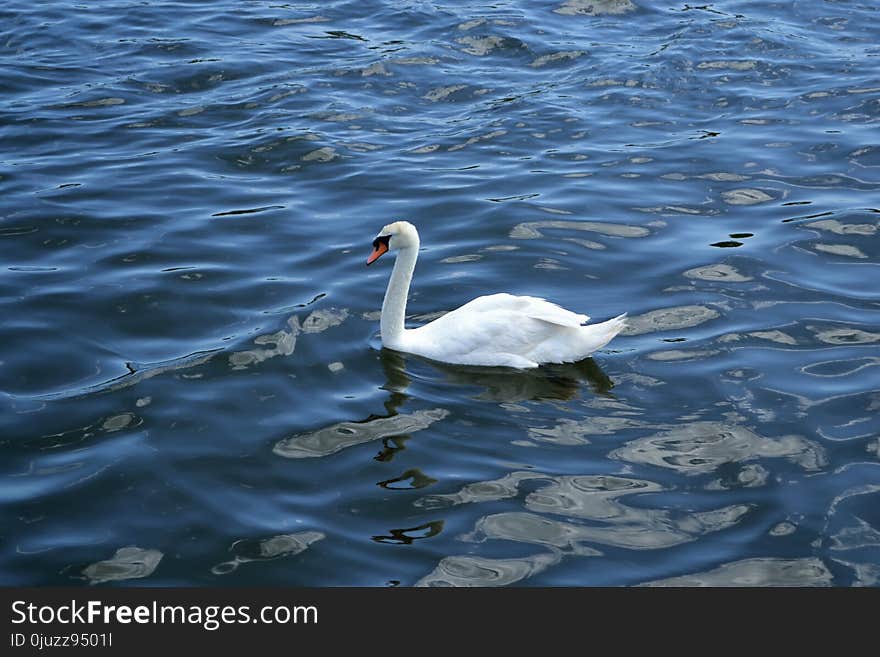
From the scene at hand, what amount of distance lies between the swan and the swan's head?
76cm

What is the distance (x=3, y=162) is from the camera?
1434cm

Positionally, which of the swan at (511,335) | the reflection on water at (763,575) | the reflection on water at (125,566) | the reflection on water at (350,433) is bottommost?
the reflection on water at (763,575)

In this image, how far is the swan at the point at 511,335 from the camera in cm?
1003

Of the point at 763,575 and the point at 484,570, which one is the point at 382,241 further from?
the point at 763,575

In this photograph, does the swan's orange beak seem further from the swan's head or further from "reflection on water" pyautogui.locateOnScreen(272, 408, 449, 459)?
"reflection on water" pyautogui.locateOnScreen(272, 408, 449, 459)

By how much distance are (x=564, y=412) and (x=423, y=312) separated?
7.67 ft

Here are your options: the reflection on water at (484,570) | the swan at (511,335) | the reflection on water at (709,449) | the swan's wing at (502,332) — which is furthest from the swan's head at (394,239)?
the reflection on water at (484,570)

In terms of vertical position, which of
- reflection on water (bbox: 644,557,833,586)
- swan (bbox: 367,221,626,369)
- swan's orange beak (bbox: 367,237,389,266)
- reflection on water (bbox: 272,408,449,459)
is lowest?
reflection on water (bbox: 644,557,833,586)

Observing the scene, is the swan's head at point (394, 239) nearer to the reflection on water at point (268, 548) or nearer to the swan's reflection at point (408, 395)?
the swan's reflection at point (408, 395)

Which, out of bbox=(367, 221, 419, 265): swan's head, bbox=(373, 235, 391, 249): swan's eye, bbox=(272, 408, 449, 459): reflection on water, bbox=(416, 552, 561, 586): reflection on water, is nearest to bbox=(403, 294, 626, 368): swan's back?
bbox=(272, 408, 449, 459): reflection on water

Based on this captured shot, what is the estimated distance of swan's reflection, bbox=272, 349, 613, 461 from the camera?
916 centimetres

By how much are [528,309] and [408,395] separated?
47.1 inches

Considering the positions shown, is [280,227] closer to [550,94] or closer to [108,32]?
[550,94]

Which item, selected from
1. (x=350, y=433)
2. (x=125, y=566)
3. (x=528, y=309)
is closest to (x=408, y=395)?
(x=350, y=433)
